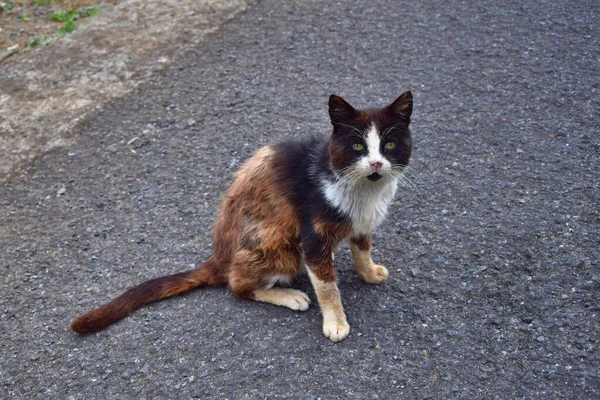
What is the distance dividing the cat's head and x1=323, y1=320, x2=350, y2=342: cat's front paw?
879 mm

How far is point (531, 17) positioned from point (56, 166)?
493cm

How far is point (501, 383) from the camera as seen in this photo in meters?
3.26

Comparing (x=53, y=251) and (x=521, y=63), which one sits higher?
(x=521, y=63)

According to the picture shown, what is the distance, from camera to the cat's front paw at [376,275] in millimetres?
3953

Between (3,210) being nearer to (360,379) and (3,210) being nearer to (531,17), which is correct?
(360,379)

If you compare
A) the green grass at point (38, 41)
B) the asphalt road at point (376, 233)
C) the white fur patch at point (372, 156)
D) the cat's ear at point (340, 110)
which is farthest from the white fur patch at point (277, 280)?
the green grass at point (38, 41)

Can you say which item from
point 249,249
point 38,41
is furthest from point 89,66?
point 249,249

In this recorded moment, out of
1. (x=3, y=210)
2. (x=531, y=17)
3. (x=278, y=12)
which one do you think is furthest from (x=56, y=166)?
(x=531, y=17)

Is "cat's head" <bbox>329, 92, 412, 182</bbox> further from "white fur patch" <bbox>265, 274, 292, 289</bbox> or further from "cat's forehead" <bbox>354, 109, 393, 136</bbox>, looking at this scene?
"white fur patch" <bbox>265, 274, 292, 289</bbox>

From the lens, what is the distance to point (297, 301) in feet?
12.6

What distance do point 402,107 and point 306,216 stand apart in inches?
33.1

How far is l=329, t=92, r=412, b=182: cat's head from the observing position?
3.31 m

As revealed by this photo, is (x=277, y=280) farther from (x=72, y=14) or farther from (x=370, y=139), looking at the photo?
(x=72, y=14)

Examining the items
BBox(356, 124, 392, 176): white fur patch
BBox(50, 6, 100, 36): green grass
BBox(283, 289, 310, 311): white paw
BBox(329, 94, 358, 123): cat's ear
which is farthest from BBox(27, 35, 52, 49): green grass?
BBox(356, 124, 392, 176): white fur patch
